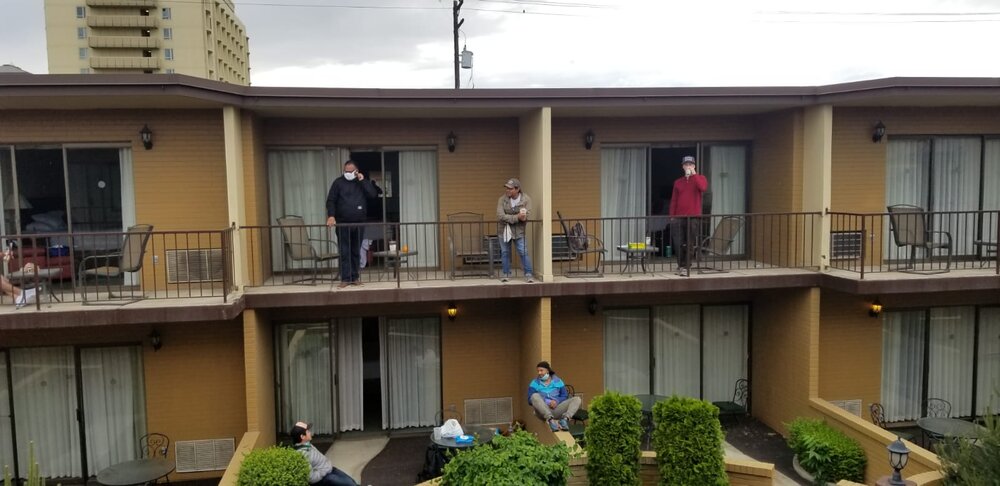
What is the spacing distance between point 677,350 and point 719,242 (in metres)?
1.97

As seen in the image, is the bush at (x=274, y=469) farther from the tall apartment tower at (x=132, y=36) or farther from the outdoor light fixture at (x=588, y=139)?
the tall apartment tower at (x=132, y=36)

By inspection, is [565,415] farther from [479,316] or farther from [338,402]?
[338,402]

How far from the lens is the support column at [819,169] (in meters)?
9.95

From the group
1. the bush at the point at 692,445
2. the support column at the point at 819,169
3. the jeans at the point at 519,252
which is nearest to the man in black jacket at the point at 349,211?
the jeans at the point at 519,252

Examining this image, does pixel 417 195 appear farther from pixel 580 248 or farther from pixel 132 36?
pixel 132 36

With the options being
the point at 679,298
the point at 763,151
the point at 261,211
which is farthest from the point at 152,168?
the point at 763,151

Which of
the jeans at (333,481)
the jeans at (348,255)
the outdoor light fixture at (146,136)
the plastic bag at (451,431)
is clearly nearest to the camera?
the jeans at (333,481)

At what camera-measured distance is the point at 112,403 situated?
9789 mm

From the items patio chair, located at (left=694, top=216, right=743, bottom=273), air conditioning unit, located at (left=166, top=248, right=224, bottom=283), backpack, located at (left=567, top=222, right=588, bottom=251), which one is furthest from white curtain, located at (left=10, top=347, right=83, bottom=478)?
patio chair, located at (left=694, top=216, right=743, bottom=273)

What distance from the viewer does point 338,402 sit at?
1080 cm

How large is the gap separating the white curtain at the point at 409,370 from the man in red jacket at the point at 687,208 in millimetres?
4106

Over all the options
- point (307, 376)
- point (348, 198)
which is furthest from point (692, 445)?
point (307, 376)

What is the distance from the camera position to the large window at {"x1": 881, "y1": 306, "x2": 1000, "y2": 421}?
11164 millimetres

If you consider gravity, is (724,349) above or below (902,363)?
above
